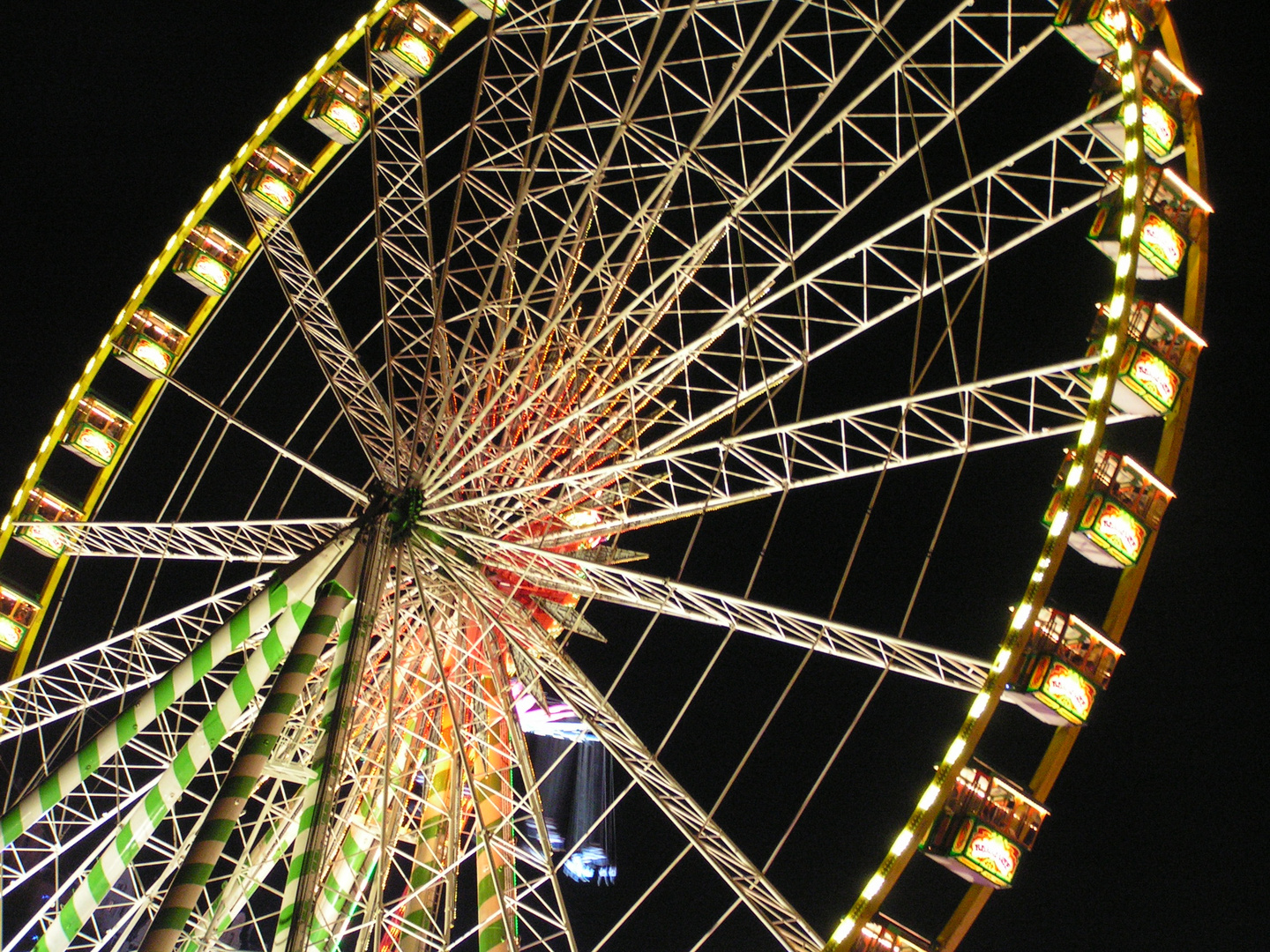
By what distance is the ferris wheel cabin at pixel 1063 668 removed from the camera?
34.2ft

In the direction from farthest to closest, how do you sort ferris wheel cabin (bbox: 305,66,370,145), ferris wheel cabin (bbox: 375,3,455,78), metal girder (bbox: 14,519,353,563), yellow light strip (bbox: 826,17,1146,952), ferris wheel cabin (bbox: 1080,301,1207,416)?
1. ferris wheel cabin (bbox: 305,66,370,145)
2. ferris wheel cabin (bbox: 375,3,455,78)
3. metal girder (bbox: 14,519,353,563)
4. ferris wheel cabin (bbox: 1080,301,1207,416)
5. yellow light strip (bbox: 826,17,1146,952)

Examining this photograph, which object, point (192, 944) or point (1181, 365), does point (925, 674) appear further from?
point (192, 944)

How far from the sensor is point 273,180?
56.0ft

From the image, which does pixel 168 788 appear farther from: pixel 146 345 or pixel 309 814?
pixel 146 345

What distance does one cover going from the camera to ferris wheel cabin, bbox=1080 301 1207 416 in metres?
11.3

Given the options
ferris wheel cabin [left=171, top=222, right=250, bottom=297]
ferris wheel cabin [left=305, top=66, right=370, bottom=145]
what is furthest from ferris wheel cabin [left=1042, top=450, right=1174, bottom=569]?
ferris wheel cabin [left=171, top=222, right=250, bottom=297]

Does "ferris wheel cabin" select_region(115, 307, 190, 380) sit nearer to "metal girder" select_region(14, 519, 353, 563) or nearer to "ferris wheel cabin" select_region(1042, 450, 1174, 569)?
"metal girder" select_region(14, 519, 353, 563)

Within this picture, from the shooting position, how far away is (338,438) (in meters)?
28.0

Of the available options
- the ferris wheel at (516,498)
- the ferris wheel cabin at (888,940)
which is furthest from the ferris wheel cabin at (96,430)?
the ferris wheel cabin at (888,940)

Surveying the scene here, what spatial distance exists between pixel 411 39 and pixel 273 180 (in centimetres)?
245

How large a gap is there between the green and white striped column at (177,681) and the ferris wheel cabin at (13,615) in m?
4.76

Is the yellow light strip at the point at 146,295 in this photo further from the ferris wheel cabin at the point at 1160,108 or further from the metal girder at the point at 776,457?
the ferris wheel cabin at the point at 1160,108

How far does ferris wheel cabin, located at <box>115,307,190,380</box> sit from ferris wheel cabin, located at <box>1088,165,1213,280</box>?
1083cm

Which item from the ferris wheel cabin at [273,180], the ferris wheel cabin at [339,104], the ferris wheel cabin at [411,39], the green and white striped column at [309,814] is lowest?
Answer: the green and white striped column at [309,814]
